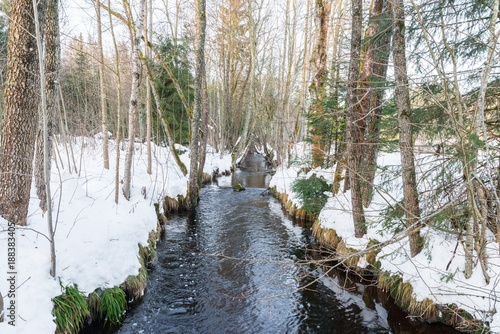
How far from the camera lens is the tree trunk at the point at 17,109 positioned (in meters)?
A: 3.81

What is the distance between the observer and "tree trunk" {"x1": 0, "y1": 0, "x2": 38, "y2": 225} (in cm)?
381

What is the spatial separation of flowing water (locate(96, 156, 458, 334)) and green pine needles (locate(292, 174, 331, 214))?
3.23 feet

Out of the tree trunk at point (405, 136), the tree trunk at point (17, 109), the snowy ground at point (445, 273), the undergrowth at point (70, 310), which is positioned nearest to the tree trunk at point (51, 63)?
the tree trunk at point (17, 109)

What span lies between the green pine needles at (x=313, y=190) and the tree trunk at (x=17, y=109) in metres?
5.54

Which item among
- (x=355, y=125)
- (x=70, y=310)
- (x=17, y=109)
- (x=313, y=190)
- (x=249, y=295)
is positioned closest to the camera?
(x=70, y=310)

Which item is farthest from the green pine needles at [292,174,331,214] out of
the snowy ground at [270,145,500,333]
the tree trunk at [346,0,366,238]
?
the snowy ground at [270,145,500,333]

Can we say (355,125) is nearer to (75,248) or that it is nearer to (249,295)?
(249,295)

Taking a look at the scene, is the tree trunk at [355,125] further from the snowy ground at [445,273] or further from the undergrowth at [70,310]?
the undergrowth at [70,310]

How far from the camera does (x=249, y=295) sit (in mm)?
→ 4941

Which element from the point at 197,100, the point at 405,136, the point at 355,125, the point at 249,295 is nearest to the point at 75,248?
the point at 249,295

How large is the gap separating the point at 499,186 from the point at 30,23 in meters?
6.45

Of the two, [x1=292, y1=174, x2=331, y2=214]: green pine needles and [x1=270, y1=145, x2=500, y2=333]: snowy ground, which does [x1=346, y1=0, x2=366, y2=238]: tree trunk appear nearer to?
[x1=270, y1=145, x2=500, y2=333]: snowy ground

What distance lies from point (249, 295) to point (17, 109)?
4.42m

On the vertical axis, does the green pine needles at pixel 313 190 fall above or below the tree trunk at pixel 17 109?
below
